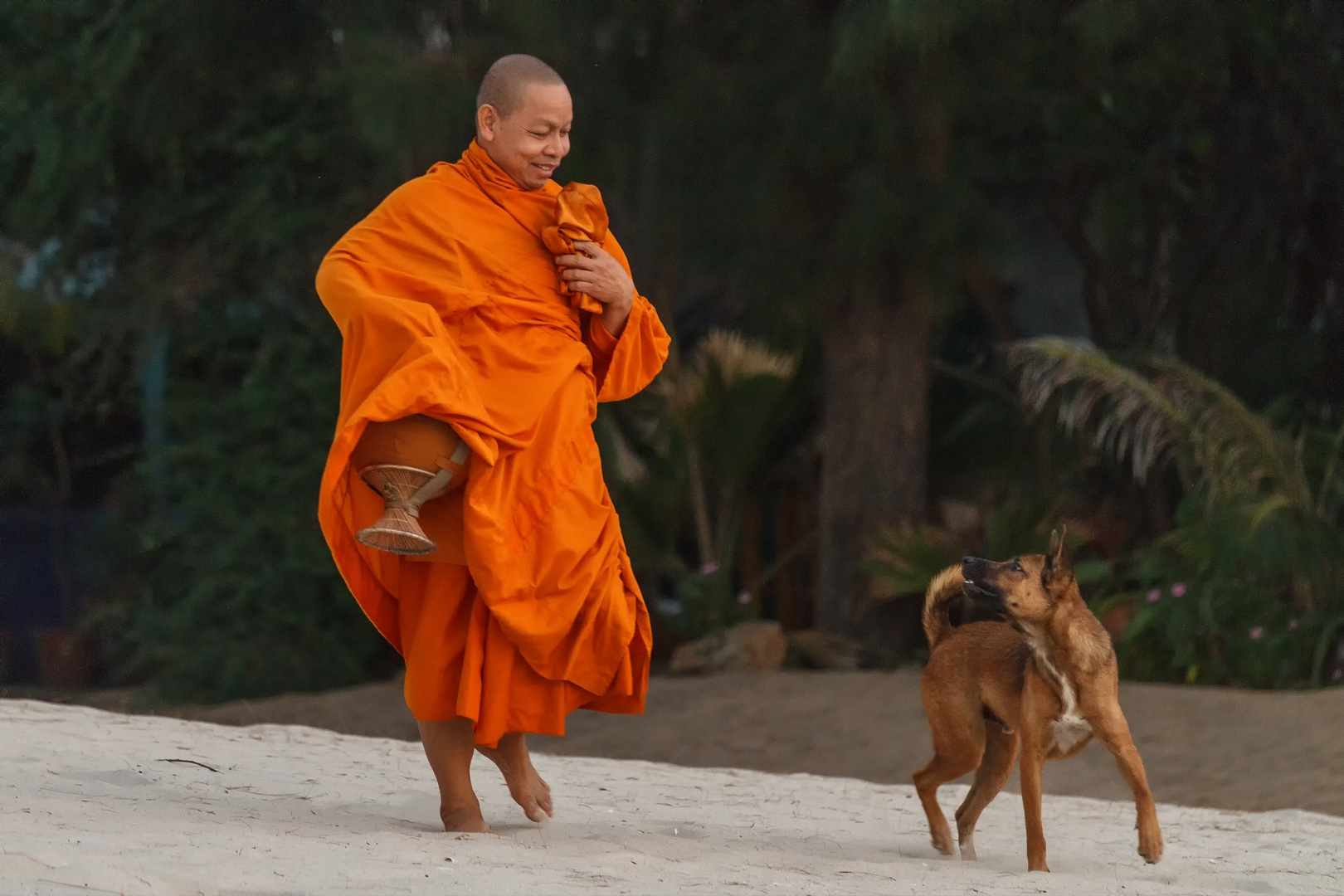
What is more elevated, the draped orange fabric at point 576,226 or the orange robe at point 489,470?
the draped orange fabric at point 576,226

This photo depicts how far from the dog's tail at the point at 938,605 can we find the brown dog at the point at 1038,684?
234mm

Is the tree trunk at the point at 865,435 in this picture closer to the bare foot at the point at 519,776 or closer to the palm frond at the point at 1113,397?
the palm frond at the point at 1113,397

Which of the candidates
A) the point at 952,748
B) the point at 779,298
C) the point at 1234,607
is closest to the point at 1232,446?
the point at 1234,607

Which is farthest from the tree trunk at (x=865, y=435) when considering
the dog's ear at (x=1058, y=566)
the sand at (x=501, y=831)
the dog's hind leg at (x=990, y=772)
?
the dog's ear at (x=1058, y=566)

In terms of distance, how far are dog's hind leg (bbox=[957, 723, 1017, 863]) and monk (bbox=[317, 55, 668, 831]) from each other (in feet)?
3.09

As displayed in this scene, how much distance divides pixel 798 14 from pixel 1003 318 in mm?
2830

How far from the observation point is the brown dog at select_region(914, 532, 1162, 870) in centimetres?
375

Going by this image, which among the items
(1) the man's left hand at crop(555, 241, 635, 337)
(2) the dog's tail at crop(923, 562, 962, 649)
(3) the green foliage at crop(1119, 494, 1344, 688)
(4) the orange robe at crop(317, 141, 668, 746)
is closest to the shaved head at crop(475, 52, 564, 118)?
(4) the orange robe at crop(317, 141, 668, 746)

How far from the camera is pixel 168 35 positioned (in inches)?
396

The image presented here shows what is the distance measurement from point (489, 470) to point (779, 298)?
5.37 m

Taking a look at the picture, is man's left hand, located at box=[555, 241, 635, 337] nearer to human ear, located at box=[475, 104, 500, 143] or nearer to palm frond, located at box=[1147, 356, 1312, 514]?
human ear, located at box=[475, 104, 500, 143]

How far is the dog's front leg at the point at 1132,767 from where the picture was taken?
3.73 meters

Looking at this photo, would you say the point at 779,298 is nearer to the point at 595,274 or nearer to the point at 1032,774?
the point at 595,274

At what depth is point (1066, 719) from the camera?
148 inches
